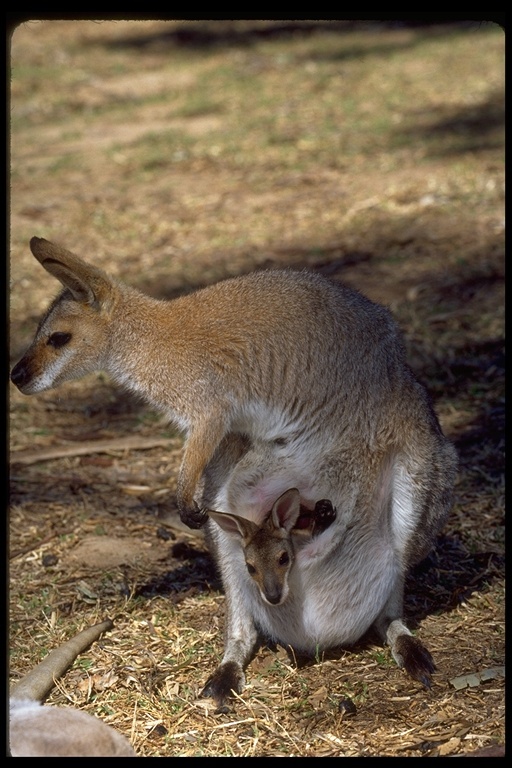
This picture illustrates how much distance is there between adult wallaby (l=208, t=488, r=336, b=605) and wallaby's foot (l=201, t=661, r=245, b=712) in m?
0.29

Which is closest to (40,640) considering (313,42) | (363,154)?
(363,154)

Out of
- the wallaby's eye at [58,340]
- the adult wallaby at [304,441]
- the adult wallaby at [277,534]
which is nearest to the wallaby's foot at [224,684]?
the adult wallaby at [304,441]

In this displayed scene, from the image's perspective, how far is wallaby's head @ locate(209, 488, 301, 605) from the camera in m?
3.23

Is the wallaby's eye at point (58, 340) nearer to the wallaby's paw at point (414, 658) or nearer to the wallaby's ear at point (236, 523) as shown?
the wallaby's ear at point (236, 523)

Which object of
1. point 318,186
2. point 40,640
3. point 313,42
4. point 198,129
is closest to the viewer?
point 40,640

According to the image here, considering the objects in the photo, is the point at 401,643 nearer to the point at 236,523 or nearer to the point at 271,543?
the point at 271,543

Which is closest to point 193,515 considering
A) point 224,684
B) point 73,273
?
point 224,684

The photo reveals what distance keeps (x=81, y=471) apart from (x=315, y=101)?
6.69m

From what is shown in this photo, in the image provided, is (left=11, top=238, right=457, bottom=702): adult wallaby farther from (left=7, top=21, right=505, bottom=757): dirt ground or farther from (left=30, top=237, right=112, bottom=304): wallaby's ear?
(left=7, top=21, right=505, bottom=757): dirt ground

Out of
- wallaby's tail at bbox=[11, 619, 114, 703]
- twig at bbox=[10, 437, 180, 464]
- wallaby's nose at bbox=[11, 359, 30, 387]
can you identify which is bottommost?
twig at bbox=[10, 437, 180, 464]

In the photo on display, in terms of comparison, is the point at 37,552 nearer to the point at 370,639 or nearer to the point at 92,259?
the point at 370,639

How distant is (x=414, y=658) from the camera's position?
3311 millimetres

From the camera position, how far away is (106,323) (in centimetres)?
361

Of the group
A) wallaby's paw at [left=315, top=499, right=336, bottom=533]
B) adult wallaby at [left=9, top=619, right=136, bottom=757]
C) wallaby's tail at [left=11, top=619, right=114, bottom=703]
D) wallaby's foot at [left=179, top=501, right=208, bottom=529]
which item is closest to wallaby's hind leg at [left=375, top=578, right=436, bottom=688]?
wallaby's paw at [left=315, top=499, right=336, bottom=533]
